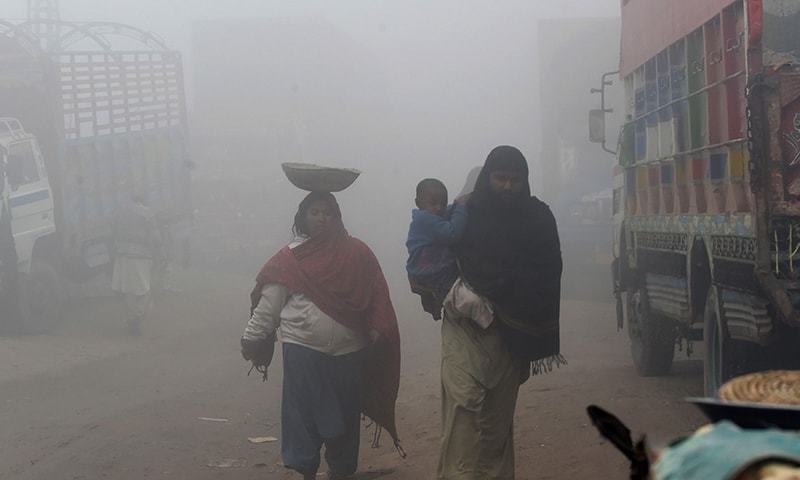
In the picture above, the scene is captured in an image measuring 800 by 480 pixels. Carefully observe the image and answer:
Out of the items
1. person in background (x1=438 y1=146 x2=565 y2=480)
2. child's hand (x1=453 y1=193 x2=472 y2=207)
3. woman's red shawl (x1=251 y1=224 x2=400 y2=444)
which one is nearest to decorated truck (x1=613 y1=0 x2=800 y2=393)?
person in background (x1=438 y1=146 x2=565 y2=480)

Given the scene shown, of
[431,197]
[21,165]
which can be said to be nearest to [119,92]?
[21,165]

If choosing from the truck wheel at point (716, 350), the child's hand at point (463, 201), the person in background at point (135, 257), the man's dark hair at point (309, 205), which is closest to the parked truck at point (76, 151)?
the person in background at point (135, 257)

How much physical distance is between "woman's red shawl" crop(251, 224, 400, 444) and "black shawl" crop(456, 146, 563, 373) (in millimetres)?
1162

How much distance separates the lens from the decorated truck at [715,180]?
20.2ft

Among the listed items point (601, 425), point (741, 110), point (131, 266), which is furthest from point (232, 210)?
point (601, 425)

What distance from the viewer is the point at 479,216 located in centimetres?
541

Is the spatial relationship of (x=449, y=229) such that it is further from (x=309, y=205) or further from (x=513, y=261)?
(x=309, y=205)

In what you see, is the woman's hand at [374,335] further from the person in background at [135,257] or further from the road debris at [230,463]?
the person in background at [135,257]

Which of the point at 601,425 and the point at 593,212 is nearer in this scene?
the point at 601,425

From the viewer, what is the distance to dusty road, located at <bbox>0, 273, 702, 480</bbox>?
7.60 meters

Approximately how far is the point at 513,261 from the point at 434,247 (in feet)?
1.19

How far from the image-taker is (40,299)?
1557 centimetres

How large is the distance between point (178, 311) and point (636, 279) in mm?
9066

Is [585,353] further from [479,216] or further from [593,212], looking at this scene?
[593,212]
